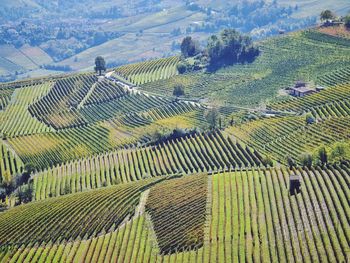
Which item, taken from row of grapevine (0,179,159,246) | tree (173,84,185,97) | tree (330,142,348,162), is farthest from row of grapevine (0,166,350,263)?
tree (173,84,185,97)

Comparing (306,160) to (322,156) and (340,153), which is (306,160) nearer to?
(322,156)

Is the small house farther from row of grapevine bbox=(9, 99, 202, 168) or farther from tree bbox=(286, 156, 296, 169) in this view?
row of grapevine bbox=(9, 99, 202, 168)

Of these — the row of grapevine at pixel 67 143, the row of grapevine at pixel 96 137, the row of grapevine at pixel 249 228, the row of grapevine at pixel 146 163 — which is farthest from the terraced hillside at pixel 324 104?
the row of grapevine at pixel 67 143

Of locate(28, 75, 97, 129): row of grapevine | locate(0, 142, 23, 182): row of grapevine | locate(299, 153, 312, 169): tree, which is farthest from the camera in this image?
locate(28, 75, 97, 129): row of grapevine

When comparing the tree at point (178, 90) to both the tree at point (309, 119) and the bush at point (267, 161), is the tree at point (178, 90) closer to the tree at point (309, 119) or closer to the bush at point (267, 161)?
the tree at point (309, 119)

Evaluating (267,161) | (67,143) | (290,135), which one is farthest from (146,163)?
(290,135)
